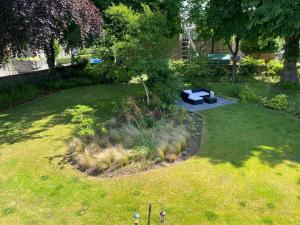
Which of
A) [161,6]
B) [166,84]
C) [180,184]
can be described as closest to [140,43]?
[166,84]

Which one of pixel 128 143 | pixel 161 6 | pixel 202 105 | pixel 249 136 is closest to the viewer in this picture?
pixel 128 143

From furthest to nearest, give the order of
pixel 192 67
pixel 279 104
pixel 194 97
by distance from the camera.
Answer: pixel 192 67 → pixel 194 97 → pixel 279 104

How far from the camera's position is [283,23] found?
1360cm

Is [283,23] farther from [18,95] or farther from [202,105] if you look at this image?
[18,95]

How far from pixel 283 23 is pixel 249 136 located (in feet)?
24.6

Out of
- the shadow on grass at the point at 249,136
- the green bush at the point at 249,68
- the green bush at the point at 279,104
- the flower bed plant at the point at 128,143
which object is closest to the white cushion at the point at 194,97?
the shadow on grass at the point at 249,136

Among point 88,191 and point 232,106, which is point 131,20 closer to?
point 232,106

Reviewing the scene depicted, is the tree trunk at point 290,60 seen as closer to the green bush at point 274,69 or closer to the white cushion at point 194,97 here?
the green bush at point 274,69

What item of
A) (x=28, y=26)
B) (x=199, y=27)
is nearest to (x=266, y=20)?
(x=199, y=27)

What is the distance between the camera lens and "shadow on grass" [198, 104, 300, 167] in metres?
7.46

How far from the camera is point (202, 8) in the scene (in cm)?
1742

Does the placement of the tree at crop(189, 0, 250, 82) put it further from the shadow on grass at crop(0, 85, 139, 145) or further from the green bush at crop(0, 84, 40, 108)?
the green bush at crop(0, 84, 40, 108)

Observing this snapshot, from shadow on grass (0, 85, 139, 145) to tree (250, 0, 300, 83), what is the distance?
7.17 meters

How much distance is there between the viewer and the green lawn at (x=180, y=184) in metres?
5.37
